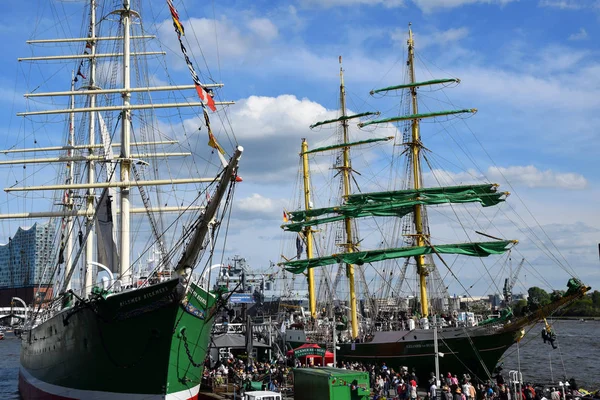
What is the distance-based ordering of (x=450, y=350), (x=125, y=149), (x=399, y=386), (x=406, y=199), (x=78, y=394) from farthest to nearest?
1. (x=406, y=199)
2. (x=450, y=350)
3. (x=125, y=149)
4. (x=399, y=386)
5. (x=78, y=394)

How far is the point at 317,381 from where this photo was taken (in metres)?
26.2

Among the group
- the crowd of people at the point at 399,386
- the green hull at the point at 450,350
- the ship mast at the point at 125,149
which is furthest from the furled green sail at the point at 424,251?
the ship mast at the point at 125,149

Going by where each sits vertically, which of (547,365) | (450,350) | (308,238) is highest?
(308,238)

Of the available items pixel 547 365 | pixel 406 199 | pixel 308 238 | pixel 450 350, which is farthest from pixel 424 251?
pixel 547 365

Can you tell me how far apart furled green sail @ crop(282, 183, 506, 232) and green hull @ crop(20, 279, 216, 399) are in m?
26.3

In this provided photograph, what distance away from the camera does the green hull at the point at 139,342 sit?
24359 millimetres

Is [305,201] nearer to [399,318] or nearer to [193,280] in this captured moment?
[399,318]

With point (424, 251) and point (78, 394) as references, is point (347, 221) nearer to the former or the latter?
point (424, 251)

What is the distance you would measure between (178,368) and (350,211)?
3080cm

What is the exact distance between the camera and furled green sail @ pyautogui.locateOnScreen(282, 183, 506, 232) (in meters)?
49.2

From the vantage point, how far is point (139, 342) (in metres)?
24.7

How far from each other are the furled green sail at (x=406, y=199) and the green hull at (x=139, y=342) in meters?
26.3

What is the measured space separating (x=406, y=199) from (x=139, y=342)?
30.3 metres

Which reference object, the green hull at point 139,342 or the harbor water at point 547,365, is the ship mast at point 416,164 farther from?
the green hull at point 139,342
